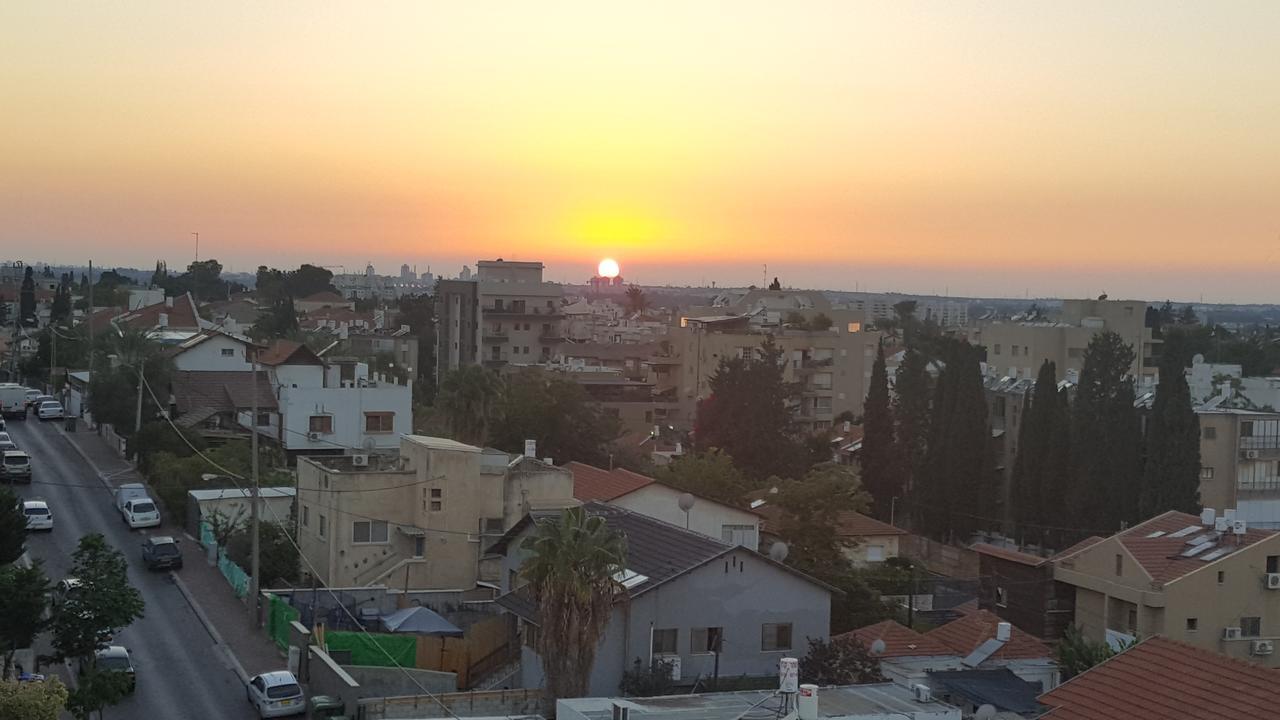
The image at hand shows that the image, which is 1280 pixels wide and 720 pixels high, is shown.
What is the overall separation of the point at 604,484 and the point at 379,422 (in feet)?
56.0

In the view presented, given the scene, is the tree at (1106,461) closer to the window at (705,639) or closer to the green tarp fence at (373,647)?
the window at (705,639)

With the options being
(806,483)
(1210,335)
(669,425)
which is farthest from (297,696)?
(1210,335)

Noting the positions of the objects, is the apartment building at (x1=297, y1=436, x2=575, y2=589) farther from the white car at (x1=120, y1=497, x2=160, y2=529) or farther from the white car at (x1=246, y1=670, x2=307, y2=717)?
the white car at (x1=246, y1=670, x2=307, y2=717)

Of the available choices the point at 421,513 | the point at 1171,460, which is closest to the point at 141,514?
the point at 421,513

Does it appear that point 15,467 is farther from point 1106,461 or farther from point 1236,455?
point 1236,455

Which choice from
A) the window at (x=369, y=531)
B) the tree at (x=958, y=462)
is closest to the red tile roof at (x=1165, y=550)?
the window at (x=369, y=531)

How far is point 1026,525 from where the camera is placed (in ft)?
200

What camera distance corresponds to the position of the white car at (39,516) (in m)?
42.8

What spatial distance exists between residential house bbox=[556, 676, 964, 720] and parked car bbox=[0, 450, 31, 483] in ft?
108

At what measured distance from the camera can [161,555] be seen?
131ft

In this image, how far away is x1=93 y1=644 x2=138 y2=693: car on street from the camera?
2900cm

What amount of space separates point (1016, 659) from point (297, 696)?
53.3 feet

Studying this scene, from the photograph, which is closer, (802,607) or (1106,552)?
(802,607)

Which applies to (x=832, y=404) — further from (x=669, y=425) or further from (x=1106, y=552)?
(x=1106, y=552)
